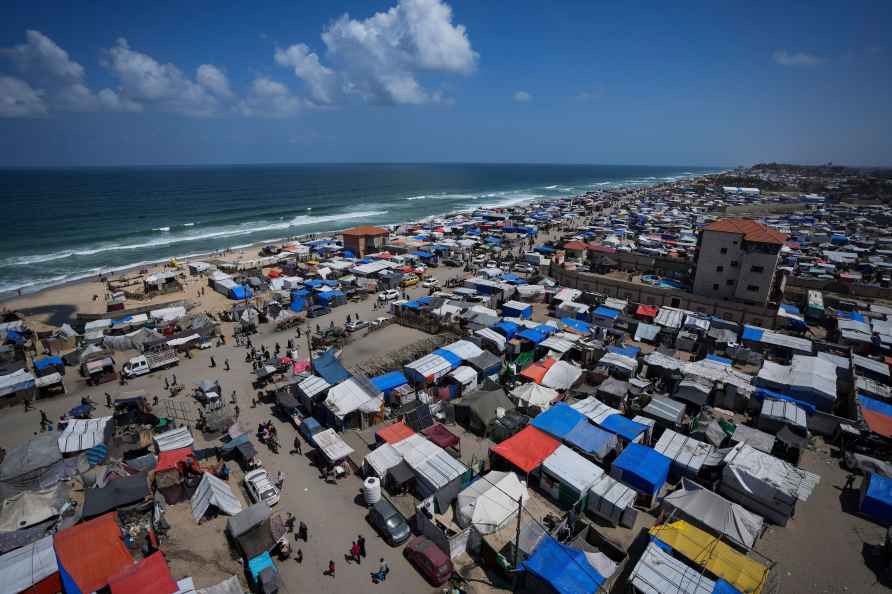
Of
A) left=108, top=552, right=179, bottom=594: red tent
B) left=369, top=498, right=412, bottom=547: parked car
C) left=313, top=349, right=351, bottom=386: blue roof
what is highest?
left=313, top=349, right=351, bottom=386: blue roof

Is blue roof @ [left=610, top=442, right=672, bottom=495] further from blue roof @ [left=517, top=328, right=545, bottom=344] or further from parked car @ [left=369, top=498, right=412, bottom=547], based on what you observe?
blue roof @ [left=517, top=328, right=545, bottom=344]

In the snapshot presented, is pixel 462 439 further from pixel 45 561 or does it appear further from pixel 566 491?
pixel 45 561

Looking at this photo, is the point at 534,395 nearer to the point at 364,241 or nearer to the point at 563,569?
the point at 563,569

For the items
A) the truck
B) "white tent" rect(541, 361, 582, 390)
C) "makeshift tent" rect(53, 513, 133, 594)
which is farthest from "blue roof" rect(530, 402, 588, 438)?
the truck

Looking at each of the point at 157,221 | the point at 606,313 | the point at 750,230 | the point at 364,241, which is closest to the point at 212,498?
the point at 606,313

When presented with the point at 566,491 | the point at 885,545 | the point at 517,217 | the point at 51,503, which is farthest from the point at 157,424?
the point at 517,217

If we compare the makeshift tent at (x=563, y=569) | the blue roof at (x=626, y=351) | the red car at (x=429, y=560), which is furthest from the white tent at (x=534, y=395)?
the red car at (x=429, y=560)
